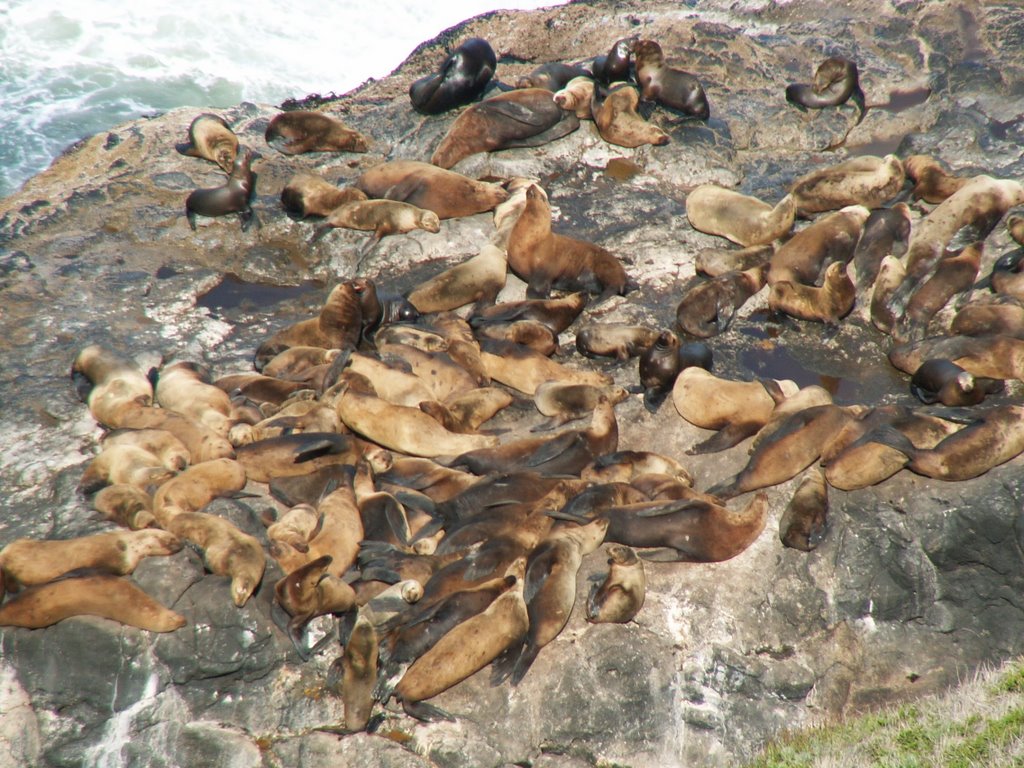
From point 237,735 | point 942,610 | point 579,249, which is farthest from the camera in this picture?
point 579,249

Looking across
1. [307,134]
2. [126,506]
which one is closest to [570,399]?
[126,506]

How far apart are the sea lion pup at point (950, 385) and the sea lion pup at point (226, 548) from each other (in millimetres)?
4623

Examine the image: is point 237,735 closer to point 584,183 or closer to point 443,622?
point 443,622

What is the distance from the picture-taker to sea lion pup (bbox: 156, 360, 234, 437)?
639 centimetres

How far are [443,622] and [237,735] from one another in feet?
4.07

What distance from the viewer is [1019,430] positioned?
5488 millimetres

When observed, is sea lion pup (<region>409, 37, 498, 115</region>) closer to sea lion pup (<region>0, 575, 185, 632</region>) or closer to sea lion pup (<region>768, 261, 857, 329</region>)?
sea lion pup (<region>768, 261, 857, 329</region>)

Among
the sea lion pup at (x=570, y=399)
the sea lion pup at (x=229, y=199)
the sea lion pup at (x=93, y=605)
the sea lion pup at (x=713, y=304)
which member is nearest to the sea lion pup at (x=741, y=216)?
the sea lion pup at (x=713, y=304)

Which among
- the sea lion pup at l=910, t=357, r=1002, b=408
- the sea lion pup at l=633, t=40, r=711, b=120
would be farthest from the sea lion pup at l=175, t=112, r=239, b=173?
the sea lion pup at l=910, t=357, r=1002, b=408

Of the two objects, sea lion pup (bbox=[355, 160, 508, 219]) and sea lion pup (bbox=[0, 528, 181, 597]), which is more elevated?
sea lion pup (bbox=[355, 160, 508, 219])

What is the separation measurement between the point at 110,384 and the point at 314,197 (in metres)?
3.05

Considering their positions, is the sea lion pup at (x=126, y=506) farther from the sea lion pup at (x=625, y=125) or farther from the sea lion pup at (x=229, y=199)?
the sea lion pup at (x=625, y=125)

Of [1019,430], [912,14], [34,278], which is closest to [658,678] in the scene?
[1019,430]

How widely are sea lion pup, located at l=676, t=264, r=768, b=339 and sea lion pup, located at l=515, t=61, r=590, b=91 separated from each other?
14.2 ft
